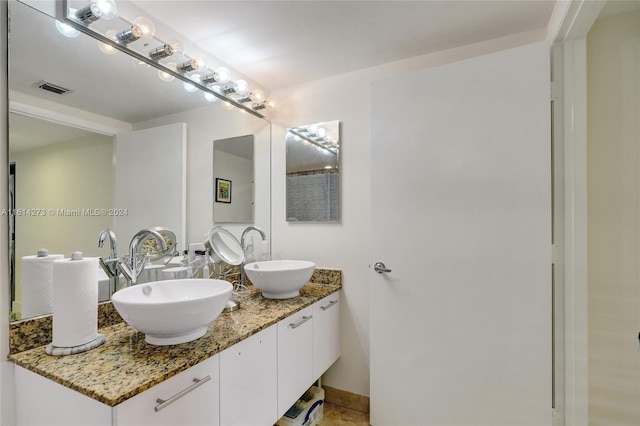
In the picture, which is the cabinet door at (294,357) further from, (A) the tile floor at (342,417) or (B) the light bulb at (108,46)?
(B) the light bulb at (108,46)

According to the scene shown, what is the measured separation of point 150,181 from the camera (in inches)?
61.1

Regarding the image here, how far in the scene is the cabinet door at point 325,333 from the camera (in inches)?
69.6

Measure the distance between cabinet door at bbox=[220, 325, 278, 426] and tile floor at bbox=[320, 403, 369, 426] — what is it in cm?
67

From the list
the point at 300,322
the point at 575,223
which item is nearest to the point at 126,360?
the point at 300,322

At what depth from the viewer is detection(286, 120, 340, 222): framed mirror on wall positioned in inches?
81.9

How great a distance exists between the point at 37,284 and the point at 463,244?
181 cm

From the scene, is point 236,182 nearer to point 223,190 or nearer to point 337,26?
point 223,190

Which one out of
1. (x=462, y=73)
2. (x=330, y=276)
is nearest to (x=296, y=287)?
(x=330, y=276)

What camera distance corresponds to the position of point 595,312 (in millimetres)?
1454

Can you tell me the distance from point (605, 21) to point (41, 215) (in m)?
2.56

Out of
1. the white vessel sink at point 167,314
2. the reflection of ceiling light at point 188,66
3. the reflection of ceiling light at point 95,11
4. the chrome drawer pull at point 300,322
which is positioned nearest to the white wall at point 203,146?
the reflection of ceiling light at point 188,66

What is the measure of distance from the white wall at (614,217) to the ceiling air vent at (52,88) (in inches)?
90.7

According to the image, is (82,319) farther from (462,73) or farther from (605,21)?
(605,21)

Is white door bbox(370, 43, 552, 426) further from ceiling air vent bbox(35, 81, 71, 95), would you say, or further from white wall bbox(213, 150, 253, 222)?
ceiling air vent bbox(35, 81, 71, 95)
